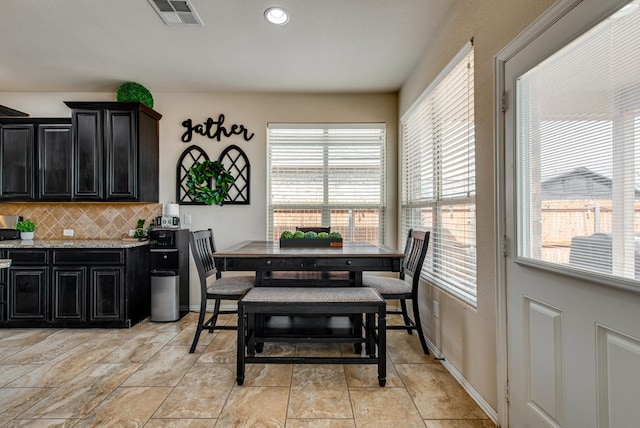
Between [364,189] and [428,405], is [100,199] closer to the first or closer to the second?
[364,189]

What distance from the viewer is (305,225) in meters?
4.14

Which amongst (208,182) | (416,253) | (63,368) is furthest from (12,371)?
(416,253)

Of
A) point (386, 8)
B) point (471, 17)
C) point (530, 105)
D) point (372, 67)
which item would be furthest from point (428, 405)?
point (372, 67)

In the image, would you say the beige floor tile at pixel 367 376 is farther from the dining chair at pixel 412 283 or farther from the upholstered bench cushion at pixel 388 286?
the upholstered bench cushion at pixel 388 286

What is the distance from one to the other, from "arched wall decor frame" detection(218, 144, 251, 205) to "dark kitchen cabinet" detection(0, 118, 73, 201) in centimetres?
170

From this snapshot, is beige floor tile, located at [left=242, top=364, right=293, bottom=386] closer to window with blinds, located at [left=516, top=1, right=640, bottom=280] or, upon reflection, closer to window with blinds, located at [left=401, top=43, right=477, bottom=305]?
window with blinds, located at [left=401, top=43, right=477, bottom=305]

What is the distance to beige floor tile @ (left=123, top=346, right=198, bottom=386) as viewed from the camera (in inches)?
90.2

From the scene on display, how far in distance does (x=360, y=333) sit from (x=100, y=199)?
3.17 metres

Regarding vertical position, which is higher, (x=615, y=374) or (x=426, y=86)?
(x=426, y=86)

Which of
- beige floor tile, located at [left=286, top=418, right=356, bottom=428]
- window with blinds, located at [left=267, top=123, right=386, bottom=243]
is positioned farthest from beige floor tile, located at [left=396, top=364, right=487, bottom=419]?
window with blinds, located at [left=267, top=123, right=386, bottom=243]

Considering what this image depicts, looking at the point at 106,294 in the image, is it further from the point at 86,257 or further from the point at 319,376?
the point at 319,376

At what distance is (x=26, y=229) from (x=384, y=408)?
4323 millimetres

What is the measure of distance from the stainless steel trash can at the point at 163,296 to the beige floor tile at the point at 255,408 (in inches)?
69.9

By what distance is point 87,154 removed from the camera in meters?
3.66
